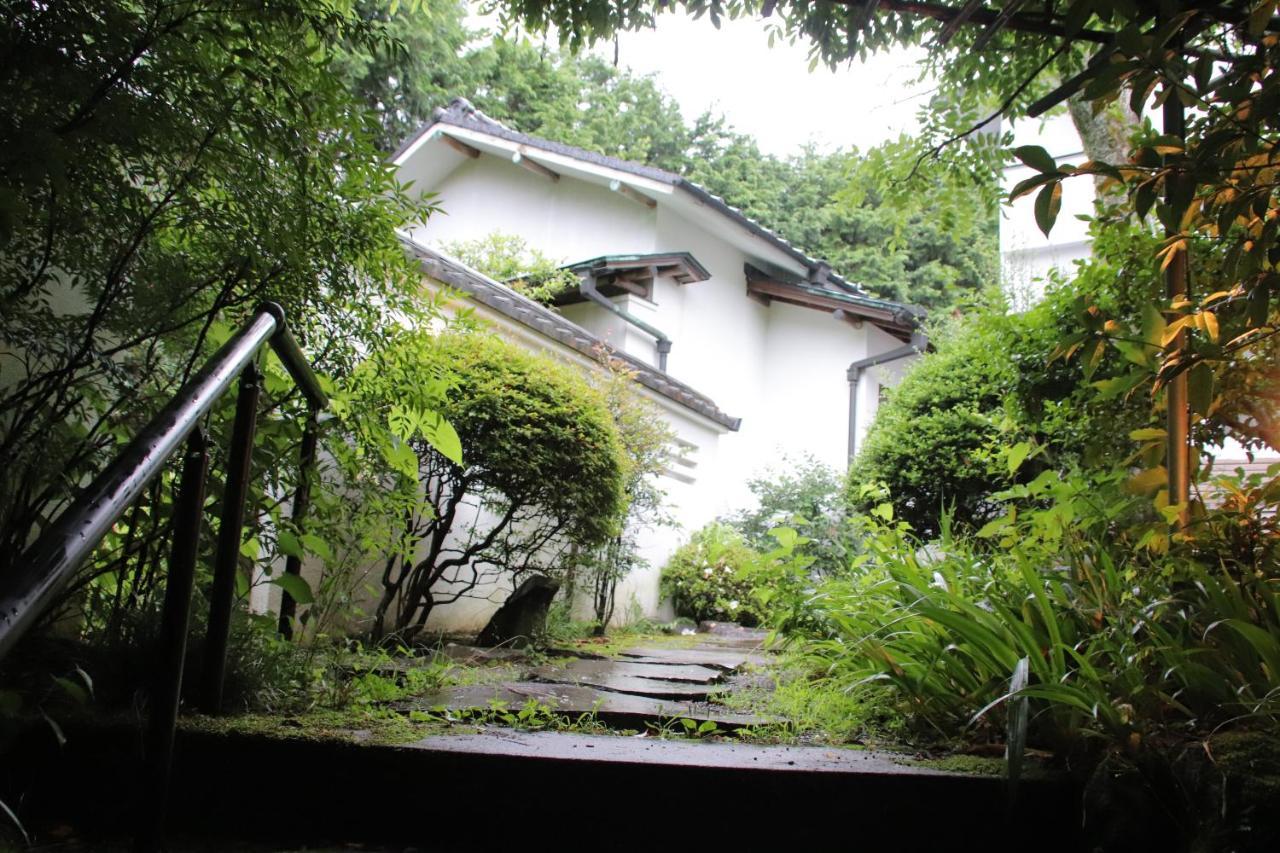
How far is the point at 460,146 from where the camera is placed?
13.8m

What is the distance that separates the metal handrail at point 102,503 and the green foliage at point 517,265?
31.4 feet

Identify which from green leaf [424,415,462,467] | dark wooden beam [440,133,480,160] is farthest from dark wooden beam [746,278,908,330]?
green leaf [424,415,462,467]

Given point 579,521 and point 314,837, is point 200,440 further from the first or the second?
point 579,521

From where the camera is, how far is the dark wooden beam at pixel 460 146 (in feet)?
44.9

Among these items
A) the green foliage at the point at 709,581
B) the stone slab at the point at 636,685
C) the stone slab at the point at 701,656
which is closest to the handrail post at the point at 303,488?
the stone slab at the point at 636,685

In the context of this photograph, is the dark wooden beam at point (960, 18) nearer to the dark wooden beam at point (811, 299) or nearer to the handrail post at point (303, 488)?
the handrail post at point (303, 488)

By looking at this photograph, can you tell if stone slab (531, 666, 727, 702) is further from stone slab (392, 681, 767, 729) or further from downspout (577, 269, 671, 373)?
downspout (577, 269, 671, 373)

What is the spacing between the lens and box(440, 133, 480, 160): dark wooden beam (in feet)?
44.9

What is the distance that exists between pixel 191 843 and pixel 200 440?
0.77m

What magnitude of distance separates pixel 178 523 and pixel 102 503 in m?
0.65

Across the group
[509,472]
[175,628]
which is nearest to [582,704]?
[175,628]

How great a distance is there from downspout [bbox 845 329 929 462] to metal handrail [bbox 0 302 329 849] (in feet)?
40.1

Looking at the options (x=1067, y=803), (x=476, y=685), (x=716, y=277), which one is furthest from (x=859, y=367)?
(x=1067, y=803)

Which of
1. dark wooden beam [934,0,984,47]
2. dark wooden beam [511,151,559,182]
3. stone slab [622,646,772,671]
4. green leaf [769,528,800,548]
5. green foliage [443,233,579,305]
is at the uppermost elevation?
dark wooden beam [511,151,559,182]
